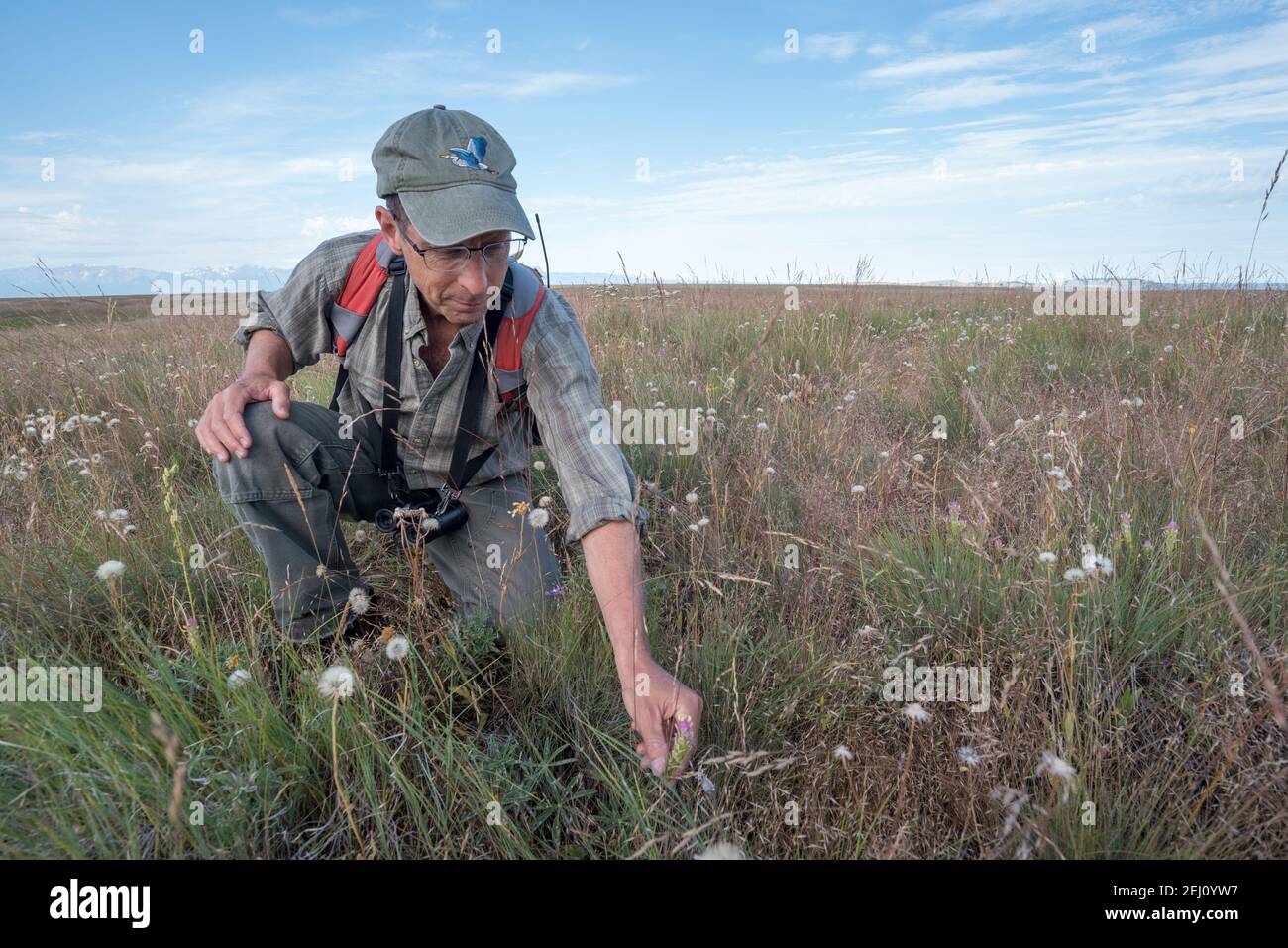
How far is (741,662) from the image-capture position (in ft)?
6.61

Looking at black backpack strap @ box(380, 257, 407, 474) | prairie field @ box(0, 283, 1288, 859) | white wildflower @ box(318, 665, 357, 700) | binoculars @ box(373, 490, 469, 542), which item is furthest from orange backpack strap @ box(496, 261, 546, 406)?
white wildflower @ box(318, 665, 357, 700)

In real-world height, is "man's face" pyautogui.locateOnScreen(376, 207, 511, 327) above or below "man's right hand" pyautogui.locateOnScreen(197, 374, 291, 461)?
above

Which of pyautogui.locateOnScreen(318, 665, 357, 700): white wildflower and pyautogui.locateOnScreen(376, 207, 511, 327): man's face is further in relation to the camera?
pyautogui.locateOnScreen(376, 207, 511, 327): man's face

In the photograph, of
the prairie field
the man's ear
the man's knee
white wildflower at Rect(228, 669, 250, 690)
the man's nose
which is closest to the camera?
the prairie field

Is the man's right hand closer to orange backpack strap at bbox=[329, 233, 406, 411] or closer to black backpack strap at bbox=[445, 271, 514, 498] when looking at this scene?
orange backpack strap at bbox=[329, 233, 406, 411]

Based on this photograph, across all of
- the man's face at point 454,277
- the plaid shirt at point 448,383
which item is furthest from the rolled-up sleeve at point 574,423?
the man's face at point 454,277

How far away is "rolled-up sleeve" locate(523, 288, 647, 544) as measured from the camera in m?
1.98

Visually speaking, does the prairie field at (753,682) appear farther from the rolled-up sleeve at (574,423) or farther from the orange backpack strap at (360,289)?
the orange backpack strap at (360,289)

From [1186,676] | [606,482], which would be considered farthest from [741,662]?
[1186,676]

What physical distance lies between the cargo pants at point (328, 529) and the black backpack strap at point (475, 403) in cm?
13

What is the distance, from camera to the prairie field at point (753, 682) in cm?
149

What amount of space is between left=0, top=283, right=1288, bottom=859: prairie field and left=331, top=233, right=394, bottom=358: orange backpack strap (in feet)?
2.50

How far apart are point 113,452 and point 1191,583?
4.56m
